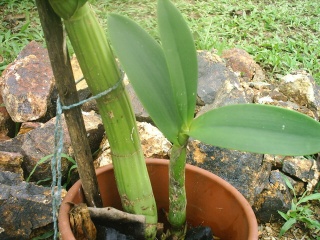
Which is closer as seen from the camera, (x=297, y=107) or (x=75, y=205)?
(x=75, y=205)

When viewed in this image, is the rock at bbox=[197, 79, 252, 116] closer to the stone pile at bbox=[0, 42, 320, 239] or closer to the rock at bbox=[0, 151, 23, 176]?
the stone pile at bbox=[0, 42, 320, 239]

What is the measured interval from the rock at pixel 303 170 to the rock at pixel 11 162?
1.01m

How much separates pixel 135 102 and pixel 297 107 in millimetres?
727

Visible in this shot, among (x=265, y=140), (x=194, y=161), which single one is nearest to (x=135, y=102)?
(x=194, y=161)

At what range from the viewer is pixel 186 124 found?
1021 mm

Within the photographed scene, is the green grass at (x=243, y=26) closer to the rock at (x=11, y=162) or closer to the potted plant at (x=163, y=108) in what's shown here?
the rock at (x=11, y=162)

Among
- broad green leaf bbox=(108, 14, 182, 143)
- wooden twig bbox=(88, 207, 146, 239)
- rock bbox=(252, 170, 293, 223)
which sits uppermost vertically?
broad green leaf bbox=(108, 14, 182, 143)

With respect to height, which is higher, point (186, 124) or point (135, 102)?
point (186, 124)

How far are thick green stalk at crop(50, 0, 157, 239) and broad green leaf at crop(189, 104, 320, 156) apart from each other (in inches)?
7.8

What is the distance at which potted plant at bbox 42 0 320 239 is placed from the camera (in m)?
0.90

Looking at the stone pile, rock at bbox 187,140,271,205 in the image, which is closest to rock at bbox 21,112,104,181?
the stone pile

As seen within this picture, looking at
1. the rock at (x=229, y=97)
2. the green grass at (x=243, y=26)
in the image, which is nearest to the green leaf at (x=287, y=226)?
the rock at (x=229, y=97)

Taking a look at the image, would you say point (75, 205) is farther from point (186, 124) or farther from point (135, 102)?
point (135, 102)

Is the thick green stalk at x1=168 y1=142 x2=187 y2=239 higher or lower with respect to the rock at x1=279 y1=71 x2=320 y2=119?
higher
